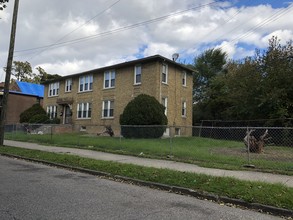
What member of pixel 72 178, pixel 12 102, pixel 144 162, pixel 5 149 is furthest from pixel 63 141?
pixel 12 102

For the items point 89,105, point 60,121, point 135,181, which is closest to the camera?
point 135,181

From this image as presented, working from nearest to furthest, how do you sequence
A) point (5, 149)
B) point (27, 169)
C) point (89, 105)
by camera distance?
point (27, 169) < point (5, 149) < point (89, 105)

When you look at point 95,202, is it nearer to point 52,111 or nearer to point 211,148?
point 211,148

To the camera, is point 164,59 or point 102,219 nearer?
point 102,219

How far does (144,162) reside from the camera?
12734 millimetres

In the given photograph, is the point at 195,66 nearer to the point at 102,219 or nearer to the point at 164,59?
the point at 164,59

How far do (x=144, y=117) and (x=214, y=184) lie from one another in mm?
14725

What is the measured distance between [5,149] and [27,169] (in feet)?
21.6

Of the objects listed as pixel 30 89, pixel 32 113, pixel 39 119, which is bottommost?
pixel 39 119

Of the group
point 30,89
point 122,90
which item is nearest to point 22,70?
point 30,89

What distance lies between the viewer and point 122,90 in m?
30.0

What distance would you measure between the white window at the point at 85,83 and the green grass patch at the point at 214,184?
73.8 ft

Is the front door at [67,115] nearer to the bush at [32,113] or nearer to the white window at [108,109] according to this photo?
the bush at [32,113]

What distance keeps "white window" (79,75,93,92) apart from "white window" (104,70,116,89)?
8.26ft
